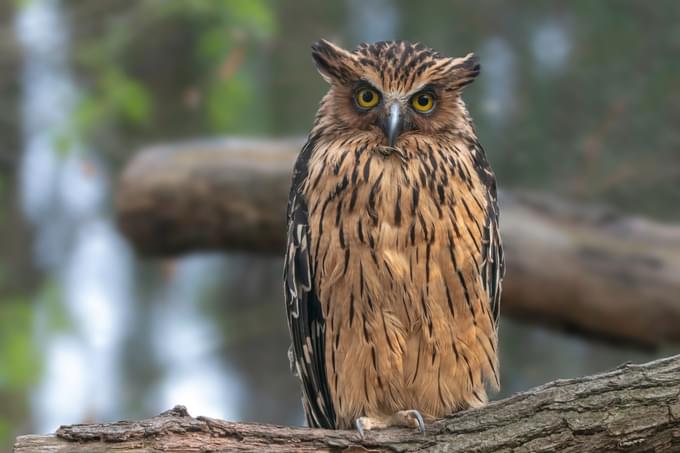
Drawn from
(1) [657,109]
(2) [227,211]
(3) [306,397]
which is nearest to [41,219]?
(2) [227,211]

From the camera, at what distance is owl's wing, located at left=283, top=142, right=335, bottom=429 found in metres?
1.93

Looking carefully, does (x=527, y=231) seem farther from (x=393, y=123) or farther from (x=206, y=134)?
(x=393, y=123)

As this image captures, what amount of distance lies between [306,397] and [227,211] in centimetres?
150

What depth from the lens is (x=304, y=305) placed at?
1962 millimetres

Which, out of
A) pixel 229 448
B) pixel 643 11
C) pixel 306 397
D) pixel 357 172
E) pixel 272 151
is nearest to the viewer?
pixel 229 448

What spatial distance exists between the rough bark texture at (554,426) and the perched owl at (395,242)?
22cm

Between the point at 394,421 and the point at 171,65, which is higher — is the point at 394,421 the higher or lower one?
the lower one

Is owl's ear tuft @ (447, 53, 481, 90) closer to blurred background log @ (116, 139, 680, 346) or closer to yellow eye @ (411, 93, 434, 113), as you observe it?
yellow eye @ (411, 93, 434, 113)

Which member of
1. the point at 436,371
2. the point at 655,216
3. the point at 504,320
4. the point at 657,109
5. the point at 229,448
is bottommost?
the point at 229,448

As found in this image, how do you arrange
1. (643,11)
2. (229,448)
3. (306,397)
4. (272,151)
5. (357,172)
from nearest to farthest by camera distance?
(229,448) → (357,172) → (306,397) → (643,11) → (272,151)

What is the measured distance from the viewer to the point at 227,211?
349 cm

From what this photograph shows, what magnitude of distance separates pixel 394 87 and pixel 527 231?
1.73 meters

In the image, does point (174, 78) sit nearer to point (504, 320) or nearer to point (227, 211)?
point (227, 211)

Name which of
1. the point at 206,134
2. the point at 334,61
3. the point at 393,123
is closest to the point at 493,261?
the point at 393,123
